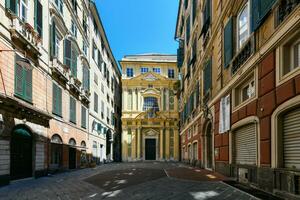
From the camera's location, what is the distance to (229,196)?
7965 mm

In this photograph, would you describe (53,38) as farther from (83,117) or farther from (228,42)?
(228,42)

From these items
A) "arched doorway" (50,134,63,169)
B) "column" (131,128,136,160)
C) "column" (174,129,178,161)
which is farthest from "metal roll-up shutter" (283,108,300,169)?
"column" (131,128,136,160)

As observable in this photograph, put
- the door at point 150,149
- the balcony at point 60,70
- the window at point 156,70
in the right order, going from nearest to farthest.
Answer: the balcony at point 60,70
the door at point 150,149
the window at point 156,70

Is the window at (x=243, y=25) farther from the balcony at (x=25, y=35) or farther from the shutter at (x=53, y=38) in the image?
the shutter at (x=53, y=38)

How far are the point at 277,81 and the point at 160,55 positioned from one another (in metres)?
43.3

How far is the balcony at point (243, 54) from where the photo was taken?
970cm

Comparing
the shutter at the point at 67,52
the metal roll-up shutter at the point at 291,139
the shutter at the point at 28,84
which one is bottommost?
the metal roll-up shutter at the point at 291,139

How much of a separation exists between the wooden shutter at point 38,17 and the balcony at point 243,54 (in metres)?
9.69

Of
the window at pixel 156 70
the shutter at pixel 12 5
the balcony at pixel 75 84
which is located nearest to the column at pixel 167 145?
the window at pixel 156 70

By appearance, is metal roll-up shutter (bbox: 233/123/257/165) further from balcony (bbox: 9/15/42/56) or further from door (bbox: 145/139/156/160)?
door (bbox: 145/139/156/160)

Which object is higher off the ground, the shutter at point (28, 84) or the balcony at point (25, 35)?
the balcony at point (25, 35)

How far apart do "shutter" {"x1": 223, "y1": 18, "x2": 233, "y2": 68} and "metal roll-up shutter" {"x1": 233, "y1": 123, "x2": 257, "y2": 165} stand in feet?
10.8

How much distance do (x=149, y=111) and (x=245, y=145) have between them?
1374 inches

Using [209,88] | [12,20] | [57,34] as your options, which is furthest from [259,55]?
[57,34]
